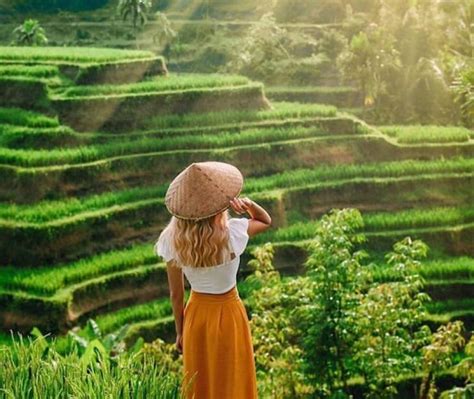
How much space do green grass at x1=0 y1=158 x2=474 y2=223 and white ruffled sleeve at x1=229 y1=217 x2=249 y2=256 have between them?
7.68m

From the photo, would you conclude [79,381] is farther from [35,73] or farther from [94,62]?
[94,62]

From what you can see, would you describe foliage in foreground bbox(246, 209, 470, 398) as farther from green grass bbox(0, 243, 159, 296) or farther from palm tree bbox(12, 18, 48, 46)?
palm tree bbox(12, 18, 48, 46)

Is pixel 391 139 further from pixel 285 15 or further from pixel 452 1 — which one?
pixel 285 15

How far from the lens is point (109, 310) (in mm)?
10648

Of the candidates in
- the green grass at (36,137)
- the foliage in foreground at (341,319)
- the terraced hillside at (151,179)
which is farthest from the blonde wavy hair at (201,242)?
the green grass at (36,137)

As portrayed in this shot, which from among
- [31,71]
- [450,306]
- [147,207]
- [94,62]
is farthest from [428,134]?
[31,71]

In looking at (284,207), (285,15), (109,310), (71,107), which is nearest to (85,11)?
(285,15)

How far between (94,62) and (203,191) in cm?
1083

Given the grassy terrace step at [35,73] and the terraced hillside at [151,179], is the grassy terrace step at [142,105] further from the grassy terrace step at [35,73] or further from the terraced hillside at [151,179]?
the grassy terrace step at [35,73]

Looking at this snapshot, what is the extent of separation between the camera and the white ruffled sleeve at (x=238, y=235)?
3705 mm

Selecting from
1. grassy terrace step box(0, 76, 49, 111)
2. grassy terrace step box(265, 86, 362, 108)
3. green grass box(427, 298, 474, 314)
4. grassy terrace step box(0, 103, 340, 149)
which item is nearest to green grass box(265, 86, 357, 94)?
grassy terrace step box(265, 86, 362, 108)

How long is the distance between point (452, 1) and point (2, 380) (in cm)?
1645

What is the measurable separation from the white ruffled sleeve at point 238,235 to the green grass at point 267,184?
7.68 meters

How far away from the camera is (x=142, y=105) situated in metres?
13.3
